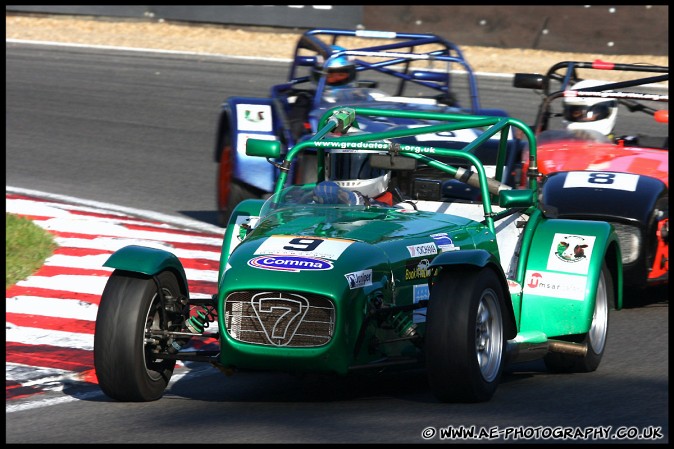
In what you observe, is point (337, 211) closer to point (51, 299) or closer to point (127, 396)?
point (127, 396)

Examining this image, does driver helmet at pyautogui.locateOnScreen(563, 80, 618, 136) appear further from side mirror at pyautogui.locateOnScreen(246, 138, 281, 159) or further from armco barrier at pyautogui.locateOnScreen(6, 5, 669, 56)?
armco barrier at pyautogui.locateOnScreen(6, 5, 669, 56)

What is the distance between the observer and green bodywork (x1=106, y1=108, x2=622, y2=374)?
564 cm

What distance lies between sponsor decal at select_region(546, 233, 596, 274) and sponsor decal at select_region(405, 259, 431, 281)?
83 cm

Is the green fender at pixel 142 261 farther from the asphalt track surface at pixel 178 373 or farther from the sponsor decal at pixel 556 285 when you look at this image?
the sponsor decal at pixel 556 285

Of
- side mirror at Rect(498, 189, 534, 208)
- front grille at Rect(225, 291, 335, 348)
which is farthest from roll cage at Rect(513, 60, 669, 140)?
front grille at Rect(225, 291, 335, 348)

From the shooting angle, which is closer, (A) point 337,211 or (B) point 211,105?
(A) point 337,211

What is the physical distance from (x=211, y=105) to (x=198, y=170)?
393 centimetres

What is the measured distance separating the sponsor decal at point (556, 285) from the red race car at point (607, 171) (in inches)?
29.7

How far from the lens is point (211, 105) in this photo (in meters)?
17.6

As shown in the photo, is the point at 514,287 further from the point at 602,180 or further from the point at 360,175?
the point at 602,180

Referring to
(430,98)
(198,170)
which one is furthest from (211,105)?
(430,98)

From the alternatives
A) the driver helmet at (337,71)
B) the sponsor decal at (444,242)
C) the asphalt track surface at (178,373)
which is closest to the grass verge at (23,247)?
the asphalt track surface at (178,373)

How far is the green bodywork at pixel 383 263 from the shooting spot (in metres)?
5.64

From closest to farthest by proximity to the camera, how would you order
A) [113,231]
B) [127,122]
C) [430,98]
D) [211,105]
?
[113,231], [430,98], [127,122], [211,105]
